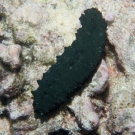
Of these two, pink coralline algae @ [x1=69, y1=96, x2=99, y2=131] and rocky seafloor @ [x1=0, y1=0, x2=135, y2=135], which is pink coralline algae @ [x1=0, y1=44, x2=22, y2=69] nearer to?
rocky seafloor @ [x1=0, y1=0, x2=135, y2=135]

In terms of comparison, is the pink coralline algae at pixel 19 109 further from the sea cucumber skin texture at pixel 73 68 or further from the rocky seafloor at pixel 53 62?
the sea cucumber skin texture at pixel 73 68

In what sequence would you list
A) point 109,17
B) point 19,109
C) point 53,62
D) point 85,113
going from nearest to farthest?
point 85,113
point 19,109
point 53,62
point 109,17

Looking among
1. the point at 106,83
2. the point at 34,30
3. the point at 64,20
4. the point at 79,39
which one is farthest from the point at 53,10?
the point at 106,83

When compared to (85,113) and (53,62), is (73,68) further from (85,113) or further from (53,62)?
(85,113)

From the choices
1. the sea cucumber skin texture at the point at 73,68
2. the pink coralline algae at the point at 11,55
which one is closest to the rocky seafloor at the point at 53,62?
the pink coralline algae at the point at 11,55

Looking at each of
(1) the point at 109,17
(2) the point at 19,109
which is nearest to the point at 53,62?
(2) the point at 19,109

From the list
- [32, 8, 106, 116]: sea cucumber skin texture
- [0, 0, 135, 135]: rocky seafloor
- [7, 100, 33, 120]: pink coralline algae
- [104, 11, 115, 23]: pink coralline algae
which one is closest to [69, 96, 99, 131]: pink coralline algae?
[0, 0, 135, 135]: rocky seafloor

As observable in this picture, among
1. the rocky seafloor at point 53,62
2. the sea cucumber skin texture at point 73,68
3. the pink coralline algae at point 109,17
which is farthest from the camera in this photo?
the pink coralline algae at point 109,17
